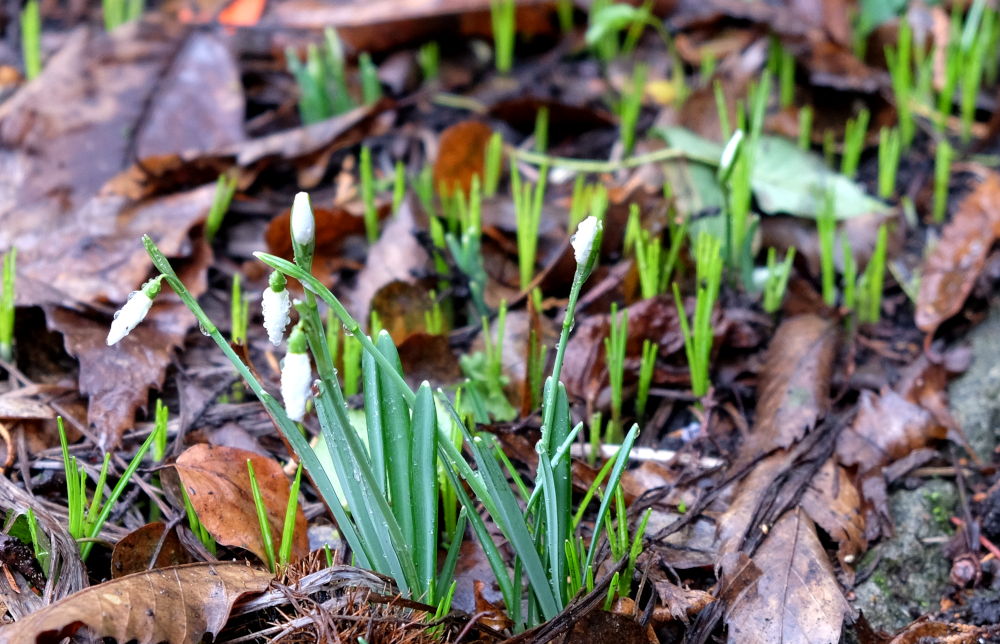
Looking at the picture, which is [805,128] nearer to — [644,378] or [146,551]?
[644,378]

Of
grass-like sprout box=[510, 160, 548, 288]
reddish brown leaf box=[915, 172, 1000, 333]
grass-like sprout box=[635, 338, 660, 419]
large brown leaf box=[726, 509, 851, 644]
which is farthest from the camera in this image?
reddish brown leaf box=[915, 172, 1000, 333]

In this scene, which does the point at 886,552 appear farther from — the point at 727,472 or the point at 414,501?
the point at 414,501

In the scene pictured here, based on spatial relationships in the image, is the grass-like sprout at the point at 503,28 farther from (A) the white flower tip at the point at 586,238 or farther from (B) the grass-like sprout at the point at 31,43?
(A) the white flower tip at the point at 586,238

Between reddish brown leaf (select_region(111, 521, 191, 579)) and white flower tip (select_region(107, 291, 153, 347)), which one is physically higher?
white flower tip (select_region(107, 291, 153, 347))

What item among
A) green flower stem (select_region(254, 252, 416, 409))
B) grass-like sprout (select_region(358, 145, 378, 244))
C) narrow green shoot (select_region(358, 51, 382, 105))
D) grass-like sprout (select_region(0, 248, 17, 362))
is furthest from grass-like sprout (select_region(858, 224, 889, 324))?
grass-like sprout (select_region(0, 248, 17, 362))

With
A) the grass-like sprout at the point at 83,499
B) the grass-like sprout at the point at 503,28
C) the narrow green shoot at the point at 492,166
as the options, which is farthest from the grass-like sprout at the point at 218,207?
the grass-like sprout at the point at 503,28

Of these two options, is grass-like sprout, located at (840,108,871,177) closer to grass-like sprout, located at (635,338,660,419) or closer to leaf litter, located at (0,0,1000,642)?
leaf litter, located at (0,0,1000,642)
